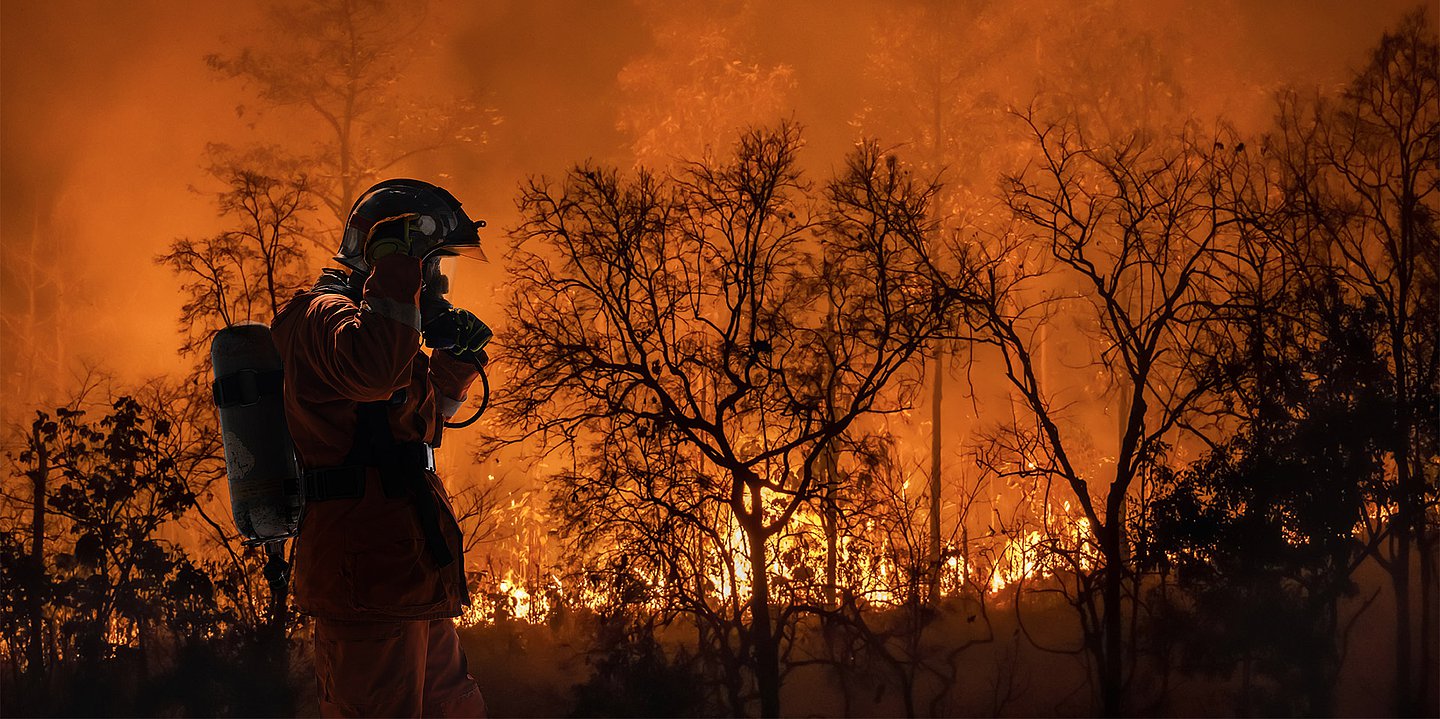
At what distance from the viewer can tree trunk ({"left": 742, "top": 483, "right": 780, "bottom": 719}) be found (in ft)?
12.3

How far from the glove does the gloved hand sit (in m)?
0.18

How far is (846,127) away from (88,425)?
2.93 m

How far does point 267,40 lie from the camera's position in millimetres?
3996

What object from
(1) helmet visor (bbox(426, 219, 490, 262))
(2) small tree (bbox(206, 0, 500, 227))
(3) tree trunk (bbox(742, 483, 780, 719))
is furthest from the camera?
(2) small tree (bbox(206, 0, 500, 227))

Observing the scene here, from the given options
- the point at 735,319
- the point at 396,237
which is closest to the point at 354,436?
the point at 396,237

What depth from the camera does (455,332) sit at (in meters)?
2.45

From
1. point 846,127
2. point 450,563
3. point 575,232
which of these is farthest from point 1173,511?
point 450,563

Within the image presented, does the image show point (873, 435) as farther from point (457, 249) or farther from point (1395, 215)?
point (1395, 215)

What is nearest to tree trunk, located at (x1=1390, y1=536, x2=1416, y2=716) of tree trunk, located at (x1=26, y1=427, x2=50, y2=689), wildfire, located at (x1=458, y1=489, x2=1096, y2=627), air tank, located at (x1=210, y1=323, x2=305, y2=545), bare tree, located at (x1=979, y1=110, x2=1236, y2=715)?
bare tree, located at (x1=979, y1=110, x2=1236, y2=715)

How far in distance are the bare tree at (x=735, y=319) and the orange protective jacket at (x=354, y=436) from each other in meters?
1.34

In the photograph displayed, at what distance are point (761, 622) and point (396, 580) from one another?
175cm

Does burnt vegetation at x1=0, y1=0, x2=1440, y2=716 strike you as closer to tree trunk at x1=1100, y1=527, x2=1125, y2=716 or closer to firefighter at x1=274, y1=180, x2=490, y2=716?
tree trunk at x1=1100, y1=527, x2=1125, y2=716

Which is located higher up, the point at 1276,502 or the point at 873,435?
the point at 873,435

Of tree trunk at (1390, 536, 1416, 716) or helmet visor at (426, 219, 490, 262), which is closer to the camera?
helmet visor at (426, 219, 490, 262)
